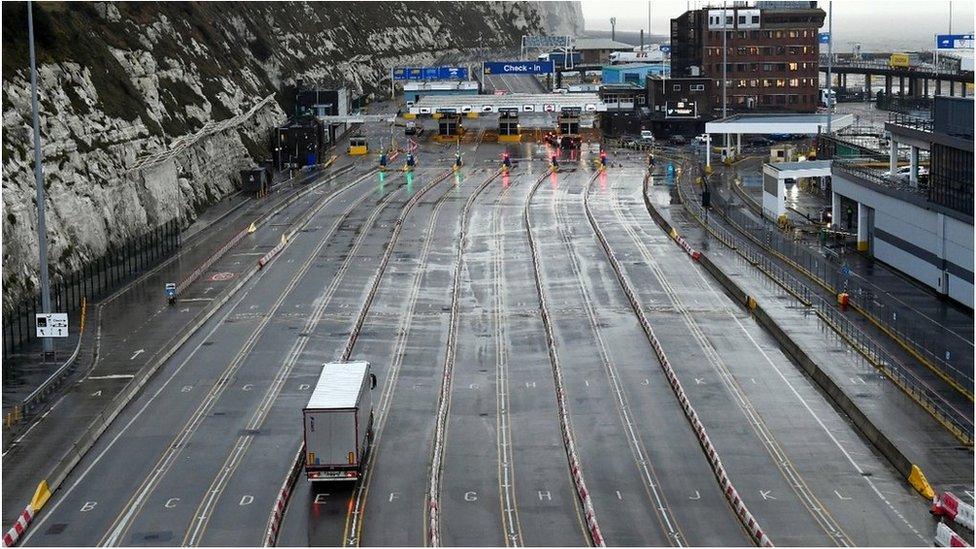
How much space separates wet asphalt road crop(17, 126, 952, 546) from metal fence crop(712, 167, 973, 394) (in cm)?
602

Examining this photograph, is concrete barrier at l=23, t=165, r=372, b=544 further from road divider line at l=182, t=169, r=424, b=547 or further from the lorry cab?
the lorry cab

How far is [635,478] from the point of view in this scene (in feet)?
163

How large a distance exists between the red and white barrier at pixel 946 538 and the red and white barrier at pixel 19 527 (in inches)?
1045

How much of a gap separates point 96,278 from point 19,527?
42.3 metres

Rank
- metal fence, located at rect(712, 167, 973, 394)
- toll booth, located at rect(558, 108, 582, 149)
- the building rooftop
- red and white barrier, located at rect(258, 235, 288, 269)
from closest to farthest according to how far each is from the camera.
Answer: metal fence, located at rect(712, 167, 973, 394) → red and white barrier, located at rect(258, 235, 288, 269) → the building rooftop → toll booth, located at rect(558, 108, 582, 149)

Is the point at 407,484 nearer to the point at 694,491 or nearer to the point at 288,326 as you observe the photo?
the point at 694,491

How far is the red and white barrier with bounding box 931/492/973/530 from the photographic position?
43.8m

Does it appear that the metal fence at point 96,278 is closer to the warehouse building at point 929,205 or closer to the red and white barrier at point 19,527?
the red and white barrier at point 19,527

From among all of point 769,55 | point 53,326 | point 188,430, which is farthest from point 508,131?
point 188,430

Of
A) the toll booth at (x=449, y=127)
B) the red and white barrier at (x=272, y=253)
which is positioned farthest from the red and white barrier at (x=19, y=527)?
the toll booth at (x=449, y=127)

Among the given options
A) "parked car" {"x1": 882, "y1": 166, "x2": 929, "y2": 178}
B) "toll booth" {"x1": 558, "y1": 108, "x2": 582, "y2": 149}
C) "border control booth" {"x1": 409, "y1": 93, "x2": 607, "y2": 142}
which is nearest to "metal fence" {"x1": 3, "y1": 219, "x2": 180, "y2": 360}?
"parked car" {"x1": 882, "y1": 166, "x2": 929, "y2": 178}

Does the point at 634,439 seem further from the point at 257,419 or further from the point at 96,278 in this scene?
the point at 96,278

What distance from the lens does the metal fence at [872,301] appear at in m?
63.4

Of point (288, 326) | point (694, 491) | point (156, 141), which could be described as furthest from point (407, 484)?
point (156, 141)
